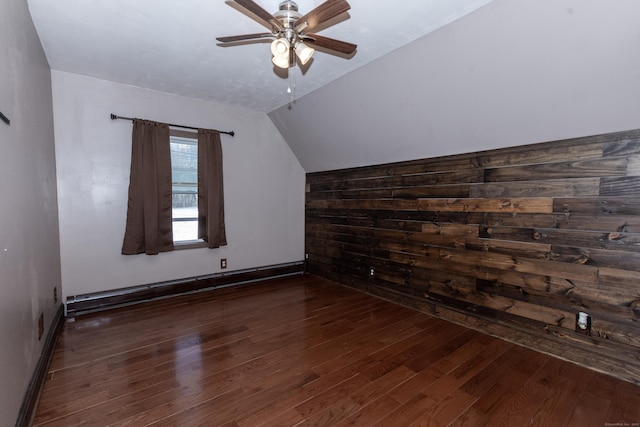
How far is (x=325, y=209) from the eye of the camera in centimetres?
452

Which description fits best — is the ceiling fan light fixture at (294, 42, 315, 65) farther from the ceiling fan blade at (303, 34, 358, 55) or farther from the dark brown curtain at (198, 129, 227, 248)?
the dark brown curtain at (198, 129, 227, 248)

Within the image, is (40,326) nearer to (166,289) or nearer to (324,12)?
(166,289)

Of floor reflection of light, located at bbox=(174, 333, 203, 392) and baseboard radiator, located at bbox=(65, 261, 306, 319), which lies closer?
floor reflection of light, located at bbox=(174, 333, 203, 392)

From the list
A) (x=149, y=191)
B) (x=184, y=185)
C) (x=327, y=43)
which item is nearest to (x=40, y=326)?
(x=149, y=191)

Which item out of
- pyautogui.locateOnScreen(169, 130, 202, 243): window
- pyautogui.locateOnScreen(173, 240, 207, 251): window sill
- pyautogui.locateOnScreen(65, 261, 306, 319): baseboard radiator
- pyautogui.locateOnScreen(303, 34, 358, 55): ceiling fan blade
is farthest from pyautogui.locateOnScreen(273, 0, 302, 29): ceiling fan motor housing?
pyautogui.locateOnScreen(65, 261, 306, 319): baseboard radiator

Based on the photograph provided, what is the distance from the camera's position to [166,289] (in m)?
3.56

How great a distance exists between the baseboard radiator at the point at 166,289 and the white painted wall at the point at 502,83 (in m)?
2.48

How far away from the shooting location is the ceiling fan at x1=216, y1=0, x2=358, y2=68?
1536 millimetres

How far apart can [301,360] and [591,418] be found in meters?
1.80

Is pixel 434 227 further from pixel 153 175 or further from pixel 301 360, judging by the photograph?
pixel 153 175

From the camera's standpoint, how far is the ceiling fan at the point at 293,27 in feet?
5.04

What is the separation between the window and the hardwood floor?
113cm

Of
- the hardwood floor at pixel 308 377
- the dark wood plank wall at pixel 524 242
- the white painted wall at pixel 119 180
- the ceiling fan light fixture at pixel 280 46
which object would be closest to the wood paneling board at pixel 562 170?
the dark wood plank wall at pixel 524 242

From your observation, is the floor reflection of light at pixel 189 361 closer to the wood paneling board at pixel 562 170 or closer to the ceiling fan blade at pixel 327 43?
the ceiling fan blade at pixel 327 43
